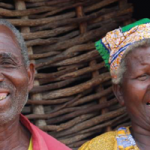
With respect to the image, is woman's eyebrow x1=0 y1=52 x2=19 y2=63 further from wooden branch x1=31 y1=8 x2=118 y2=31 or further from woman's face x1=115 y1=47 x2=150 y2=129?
wooden branch x1=31 y1=8 x2=118 y2=31

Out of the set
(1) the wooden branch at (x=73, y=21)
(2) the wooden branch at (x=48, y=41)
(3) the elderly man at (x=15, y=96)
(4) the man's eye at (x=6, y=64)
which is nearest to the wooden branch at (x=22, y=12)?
(1) the wooden branch at (x=73, y=21)

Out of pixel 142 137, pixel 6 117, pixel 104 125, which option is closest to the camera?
pixel 6 117

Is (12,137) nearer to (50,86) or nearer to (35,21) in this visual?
(50,86)

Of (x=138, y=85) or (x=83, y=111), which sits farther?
(x=83, y=111)

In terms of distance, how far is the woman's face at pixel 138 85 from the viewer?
83.7 inches

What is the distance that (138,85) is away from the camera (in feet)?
7.02

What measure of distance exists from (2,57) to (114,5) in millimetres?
1752

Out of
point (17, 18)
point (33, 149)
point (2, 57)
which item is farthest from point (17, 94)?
point (17, 18)

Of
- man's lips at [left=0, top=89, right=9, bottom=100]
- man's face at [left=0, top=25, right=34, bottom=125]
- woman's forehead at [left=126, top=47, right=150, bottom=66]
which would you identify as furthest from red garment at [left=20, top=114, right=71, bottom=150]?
woman's forehead at [left=126, top=47, right=150, bottom=66]

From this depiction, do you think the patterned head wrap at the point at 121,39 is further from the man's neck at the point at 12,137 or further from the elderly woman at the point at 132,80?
the man's neck at the point at 12,137

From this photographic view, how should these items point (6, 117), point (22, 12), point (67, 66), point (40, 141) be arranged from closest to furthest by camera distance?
point (6, 117), point (40, 141), point (22, 12), point (67, 66)

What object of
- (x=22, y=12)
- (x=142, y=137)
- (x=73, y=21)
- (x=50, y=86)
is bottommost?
(x=142, y=137)

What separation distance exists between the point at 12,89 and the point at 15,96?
5 centimetres

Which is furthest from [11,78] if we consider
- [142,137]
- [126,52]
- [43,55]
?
[142,137]
